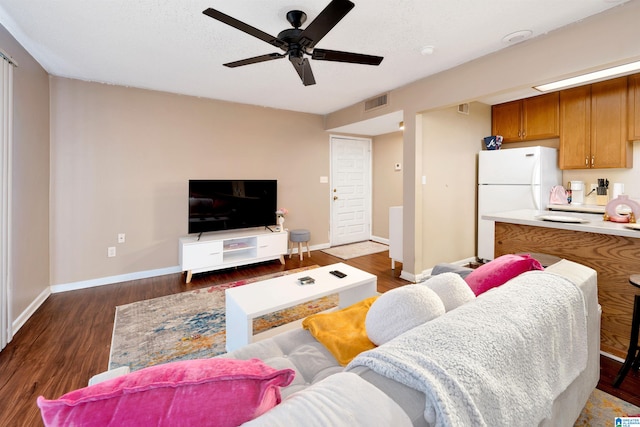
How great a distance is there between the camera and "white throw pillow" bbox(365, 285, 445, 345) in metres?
1.02

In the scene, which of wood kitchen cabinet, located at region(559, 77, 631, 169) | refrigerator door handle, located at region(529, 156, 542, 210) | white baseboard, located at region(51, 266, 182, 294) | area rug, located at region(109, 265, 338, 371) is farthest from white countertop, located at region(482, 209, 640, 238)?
white baseboard, located at region(51, 266, 182, 294)

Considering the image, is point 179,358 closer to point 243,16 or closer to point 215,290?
point 215,290

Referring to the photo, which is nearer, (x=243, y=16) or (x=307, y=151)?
(x=243, y=16)

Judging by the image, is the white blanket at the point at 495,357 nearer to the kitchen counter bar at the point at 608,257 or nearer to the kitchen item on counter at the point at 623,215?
the kitchen counter bar at the point at 608,257

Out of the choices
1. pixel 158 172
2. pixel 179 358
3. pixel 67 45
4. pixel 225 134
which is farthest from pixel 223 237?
pixel 67 45

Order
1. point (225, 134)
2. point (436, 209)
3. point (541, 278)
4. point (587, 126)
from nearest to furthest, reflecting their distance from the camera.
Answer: point (541, 278) < point (587, 126) < point (436, 209) < point (225, 134)

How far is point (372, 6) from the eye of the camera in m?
2.00

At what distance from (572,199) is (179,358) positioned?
4.78m

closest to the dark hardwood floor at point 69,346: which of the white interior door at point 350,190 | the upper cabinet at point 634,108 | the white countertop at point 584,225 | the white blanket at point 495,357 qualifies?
the white countertop at point 584,225

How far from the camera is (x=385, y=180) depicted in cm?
557

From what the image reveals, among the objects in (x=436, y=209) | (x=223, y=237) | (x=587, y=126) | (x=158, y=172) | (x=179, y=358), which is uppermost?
(x=587, y=126)

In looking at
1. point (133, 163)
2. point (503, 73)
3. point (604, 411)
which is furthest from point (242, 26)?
point (604, 411)

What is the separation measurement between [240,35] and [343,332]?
2.39m

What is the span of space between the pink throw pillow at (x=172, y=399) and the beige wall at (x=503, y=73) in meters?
2.99
